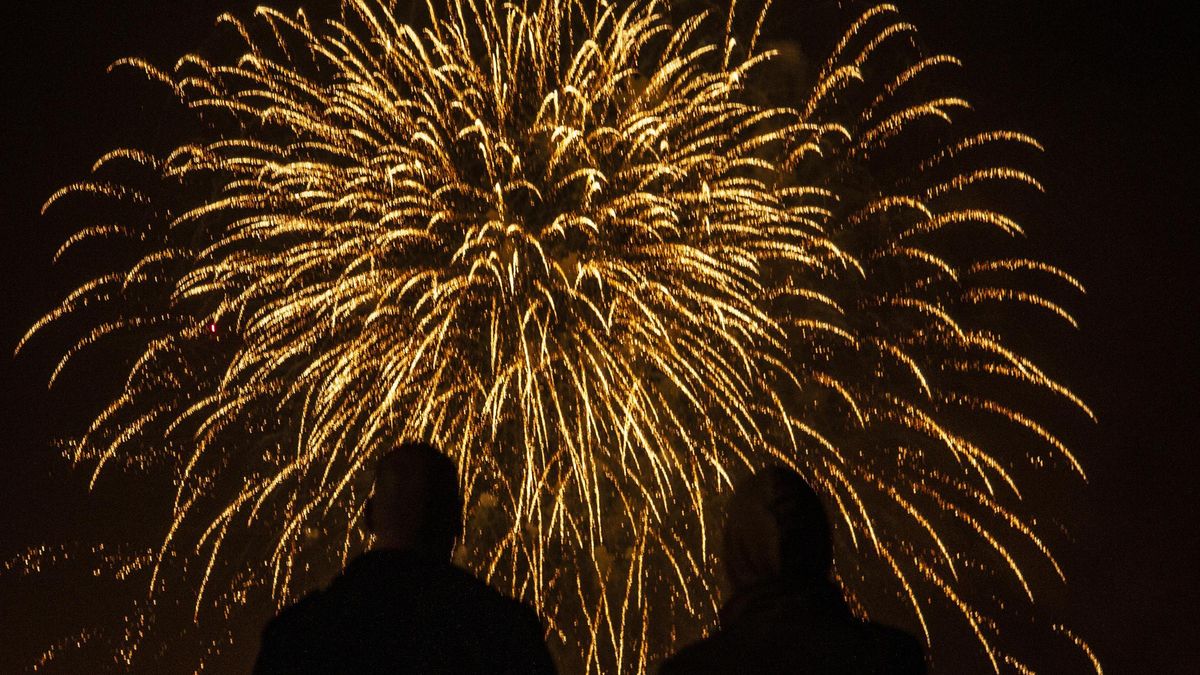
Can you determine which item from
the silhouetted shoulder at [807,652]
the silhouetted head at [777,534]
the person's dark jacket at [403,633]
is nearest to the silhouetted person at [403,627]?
the person's dark jacket at [403,633]

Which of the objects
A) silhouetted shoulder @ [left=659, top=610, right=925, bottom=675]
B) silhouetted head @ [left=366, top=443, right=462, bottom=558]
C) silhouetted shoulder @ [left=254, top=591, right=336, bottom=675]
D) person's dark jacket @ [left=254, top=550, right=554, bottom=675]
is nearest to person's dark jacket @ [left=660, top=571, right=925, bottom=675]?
silhouetted shoulder @ [left=659, top=610, right=925, bottom=675]

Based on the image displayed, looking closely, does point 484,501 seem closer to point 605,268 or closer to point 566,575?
point 566,575

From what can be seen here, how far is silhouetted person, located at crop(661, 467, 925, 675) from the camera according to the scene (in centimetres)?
493

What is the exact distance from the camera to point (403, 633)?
15.9ft

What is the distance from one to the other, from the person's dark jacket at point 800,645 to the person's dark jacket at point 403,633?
0.59 m

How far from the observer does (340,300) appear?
17062 millimetres

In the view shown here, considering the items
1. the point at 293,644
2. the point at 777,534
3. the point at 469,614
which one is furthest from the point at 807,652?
the point at 293,644

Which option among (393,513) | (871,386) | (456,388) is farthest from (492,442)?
(393,513)

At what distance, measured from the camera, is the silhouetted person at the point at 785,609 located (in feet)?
16.2

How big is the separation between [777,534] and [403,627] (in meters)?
1.49

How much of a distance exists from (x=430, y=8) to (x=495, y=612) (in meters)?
14.0

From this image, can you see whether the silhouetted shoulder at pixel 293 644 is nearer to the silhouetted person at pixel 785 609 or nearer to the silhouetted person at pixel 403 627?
the silhouetted person at pixel 403 627

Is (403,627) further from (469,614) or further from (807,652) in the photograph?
(807,652)

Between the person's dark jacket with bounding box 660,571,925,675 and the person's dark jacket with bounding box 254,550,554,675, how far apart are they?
1.93 ft
